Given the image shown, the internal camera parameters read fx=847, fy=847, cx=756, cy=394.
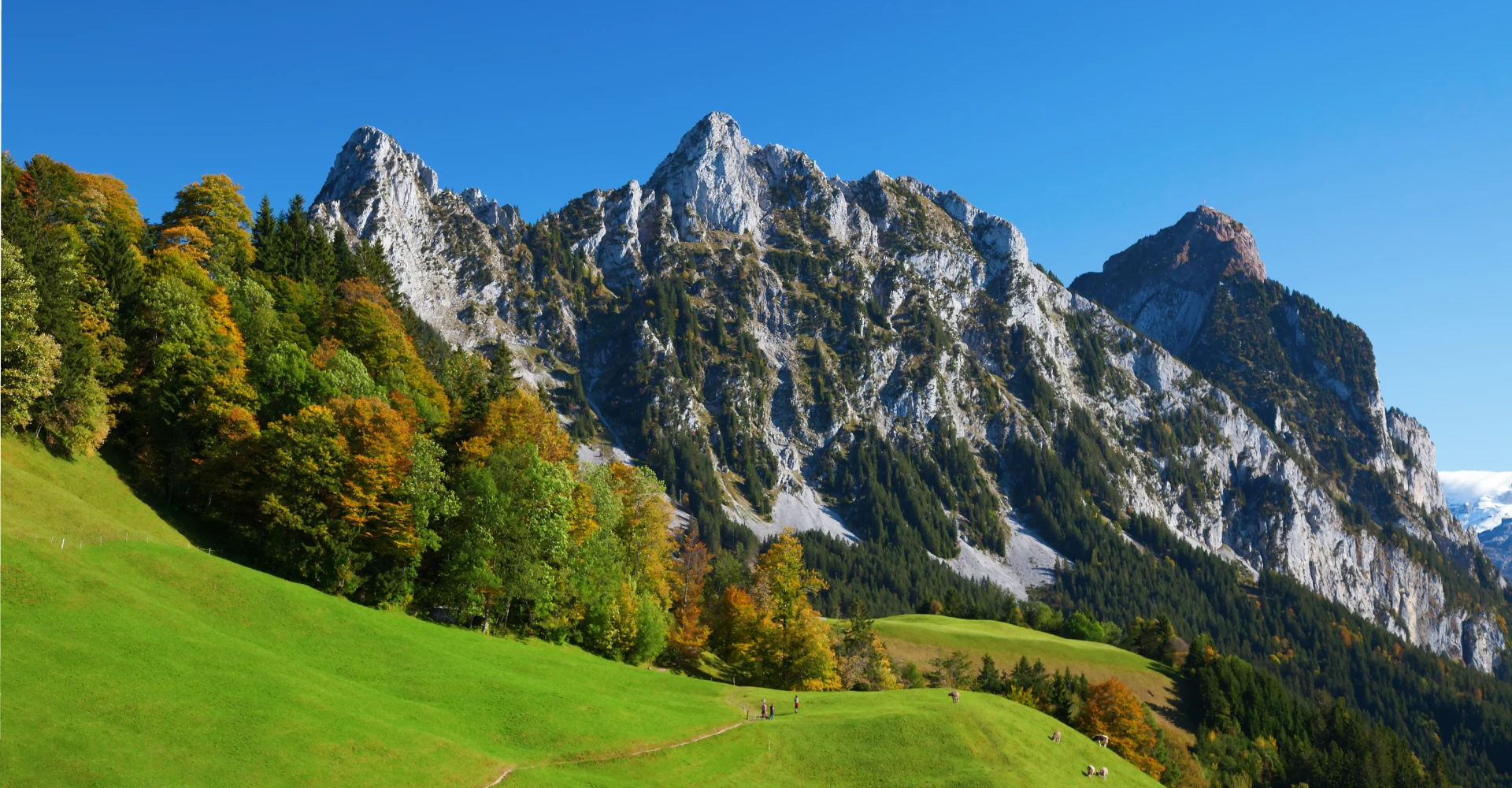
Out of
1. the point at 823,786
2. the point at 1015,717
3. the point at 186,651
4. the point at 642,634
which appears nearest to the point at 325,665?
the point at 186,651

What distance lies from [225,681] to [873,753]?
127ft

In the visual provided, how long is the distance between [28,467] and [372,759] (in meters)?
36.8

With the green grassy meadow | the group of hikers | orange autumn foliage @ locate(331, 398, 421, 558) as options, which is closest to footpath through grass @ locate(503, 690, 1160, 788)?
the green grassy meadow

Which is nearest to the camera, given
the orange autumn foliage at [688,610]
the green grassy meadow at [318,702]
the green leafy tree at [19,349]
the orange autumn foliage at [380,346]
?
the green grassy meadow at [318,702]

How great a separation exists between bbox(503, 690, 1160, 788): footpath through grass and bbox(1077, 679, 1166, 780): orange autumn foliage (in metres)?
40.1

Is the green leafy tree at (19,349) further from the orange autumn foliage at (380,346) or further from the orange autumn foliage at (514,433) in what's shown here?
the orange autumn foliage at (514,433)

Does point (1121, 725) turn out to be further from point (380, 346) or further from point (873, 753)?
point (380, 346)

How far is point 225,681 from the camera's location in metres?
38.9

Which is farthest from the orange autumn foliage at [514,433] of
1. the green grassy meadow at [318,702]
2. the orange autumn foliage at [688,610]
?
the orange autumn foliage at [688,610]

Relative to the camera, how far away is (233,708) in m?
37.1

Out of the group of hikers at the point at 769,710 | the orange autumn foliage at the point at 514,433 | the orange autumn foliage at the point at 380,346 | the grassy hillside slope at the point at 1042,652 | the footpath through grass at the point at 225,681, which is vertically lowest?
the footpath through grass at the point at 225,681

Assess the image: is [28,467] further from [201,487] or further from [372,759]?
[372,759]

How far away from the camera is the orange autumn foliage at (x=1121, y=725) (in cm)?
10856

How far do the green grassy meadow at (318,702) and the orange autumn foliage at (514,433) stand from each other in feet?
55.6
